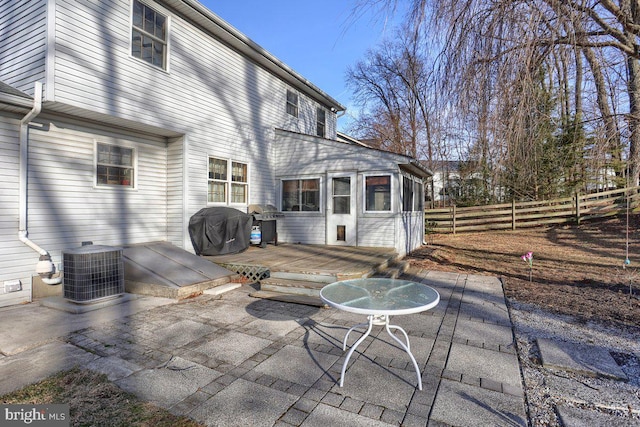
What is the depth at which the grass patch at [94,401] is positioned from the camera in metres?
2.06

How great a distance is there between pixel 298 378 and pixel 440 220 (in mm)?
13069

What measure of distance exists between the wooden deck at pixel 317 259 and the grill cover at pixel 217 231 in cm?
20

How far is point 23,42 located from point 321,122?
909cm

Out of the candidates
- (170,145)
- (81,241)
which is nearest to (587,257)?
(170,145)

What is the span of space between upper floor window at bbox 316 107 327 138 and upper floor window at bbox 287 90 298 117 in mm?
1512

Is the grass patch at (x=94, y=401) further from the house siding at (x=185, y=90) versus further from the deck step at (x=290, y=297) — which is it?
the house siding at (x=185, y=90)

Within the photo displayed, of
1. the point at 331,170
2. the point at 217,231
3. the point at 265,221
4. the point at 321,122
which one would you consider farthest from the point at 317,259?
the point at 321,122

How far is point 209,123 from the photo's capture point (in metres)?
7.74

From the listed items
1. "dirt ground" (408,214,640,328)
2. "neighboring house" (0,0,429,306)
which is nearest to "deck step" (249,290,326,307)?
"neighboring house" (0,0,429,306)

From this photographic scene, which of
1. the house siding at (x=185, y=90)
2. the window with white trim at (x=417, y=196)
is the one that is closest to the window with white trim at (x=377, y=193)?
the window with white trim at (x=417, y=196)

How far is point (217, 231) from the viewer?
23.3 feet

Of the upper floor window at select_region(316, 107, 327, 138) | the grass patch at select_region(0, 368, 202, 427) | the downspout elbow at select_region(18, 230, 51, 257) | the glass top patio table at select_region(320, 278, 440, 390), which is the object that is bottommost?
the grass patch at select_region(0, 368, 202, 427)

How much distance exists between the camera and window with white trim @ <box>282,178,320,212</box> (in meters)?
9.22

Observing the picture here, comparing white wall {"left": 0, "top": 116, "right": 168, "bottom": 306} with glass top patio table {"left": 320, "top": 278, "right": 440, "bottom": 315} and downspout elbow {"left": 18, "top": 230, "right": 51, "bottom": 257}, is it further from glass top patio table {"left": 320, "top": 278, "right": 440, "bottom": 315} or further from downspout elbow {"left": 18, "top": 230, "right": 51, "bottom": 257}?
glass top patio table {"left": 320, "top": 278, "right": 440, "bottom": 315}
